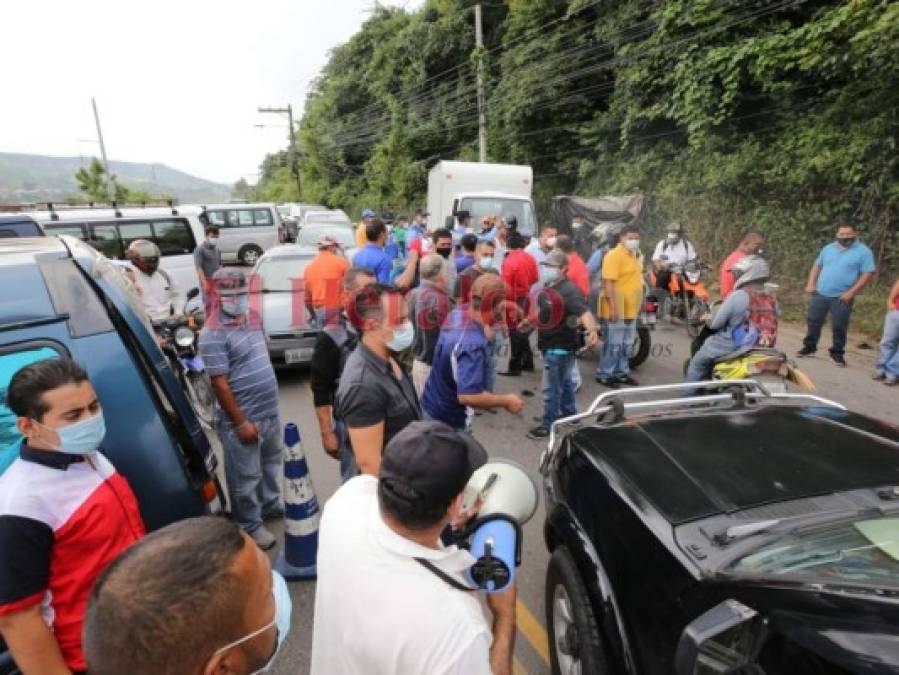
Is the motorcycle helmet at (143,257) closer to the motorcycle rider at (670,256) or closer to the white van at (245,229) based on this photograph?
the motorcycle rider at (670,256)

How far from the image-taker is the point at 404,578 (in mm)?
1182

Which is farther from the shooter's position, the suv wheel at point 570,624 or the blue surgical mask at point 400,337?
the blue surgical mask at point 400,337

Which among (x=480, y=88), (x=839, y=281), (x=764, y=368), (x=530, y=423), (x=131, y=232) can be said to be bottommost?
(x=530, y=423)

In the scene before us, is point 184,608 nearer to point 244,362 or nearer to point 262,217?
point 244,362

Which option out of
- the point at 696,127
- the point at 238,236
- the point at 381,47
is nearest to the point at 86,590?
the point at 696,127

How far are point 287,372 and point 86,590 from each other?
5783 mm

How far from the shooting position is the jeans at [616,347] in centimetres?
621

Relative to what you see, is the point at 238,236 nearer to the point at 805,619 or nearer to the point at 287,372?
the point at 287,372

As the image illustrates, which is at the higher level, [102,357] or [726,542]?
[102,357]

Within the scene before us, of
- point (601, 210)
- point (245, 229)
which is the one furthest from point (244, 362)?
point (245, 229)

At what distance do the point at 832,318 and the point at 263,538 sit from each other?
7.50 meters

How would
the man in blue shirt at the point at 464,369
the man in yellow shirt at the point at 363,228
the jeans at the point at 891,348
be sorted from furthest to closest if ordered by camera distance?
1. the man in yellow shirt at the point at 363,228
2. the jeans at the point at 891,348
3. the man in blue shirt at the point at 464,369

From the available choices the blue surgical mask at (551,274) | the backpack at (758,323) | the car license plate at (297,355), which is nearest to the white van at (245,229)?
Answer: the car license plate at (297,355)

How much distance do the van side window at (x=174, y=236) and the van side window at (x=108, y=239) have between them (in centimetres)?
72
